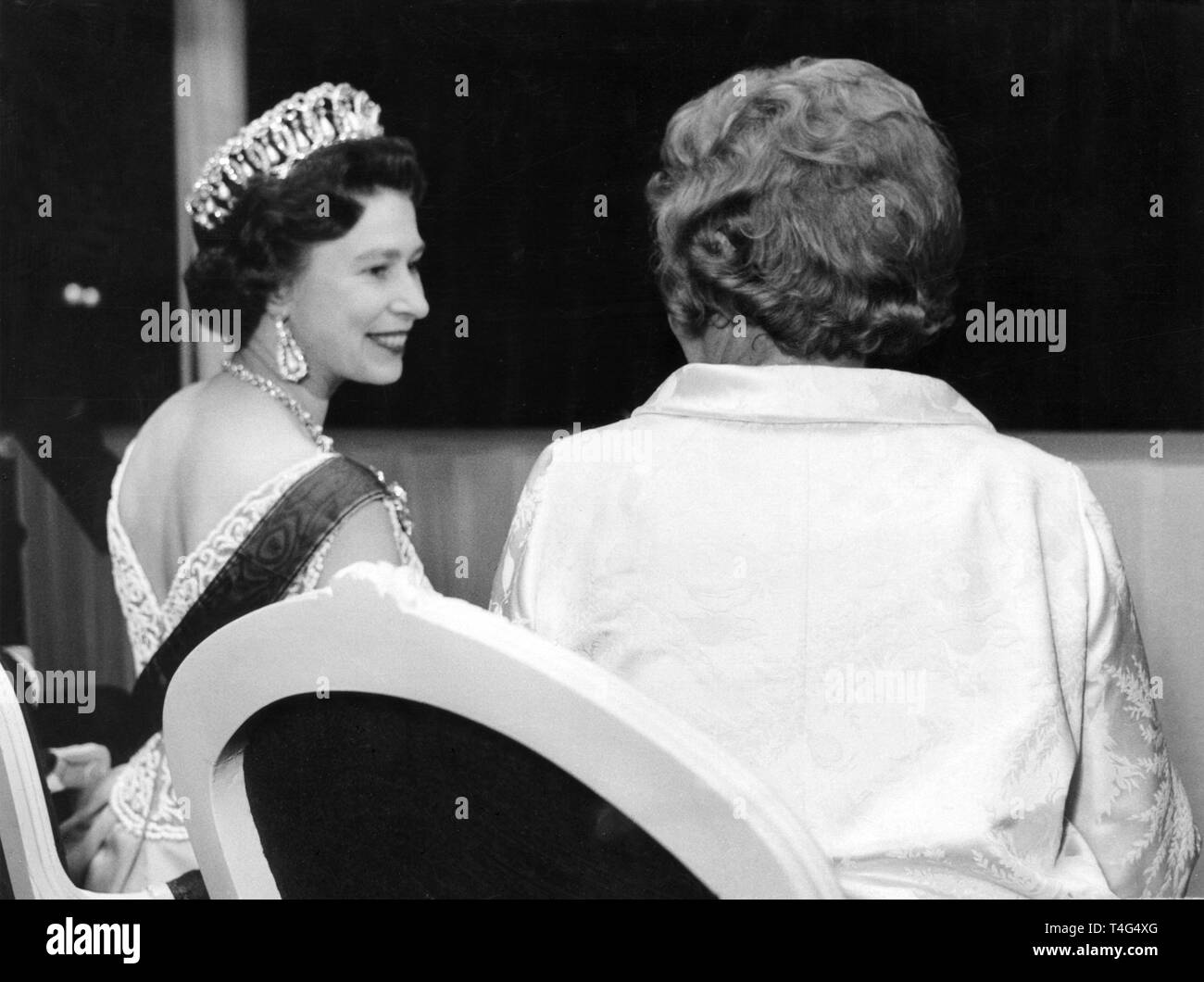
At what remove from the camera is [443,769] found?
0.72m

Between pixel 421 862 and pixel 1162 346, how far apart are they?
1.34 m

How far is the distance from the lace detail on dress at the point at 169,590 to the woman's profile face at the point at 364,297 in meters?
0.14

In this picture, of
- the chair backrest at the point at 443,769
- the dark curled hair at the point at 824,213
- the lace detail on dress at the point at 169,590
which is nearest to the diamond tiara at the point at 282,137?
the lace detail on dress at the point at 169,590

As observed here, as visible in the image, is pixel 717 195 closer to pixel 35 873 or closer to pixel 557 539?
pixel 557 539

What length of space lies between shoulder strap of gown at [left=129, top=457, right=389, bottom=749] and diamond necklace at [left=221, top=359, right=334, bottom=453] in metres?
A: 0.03

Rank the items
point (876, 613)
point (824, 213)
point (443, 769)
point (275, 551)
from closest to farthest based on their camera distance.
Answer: point (443, 769)
point (876, 613)
point (824, 213)
point (275, 551)

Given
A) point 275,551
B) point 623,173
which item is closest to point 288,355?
point 275,551

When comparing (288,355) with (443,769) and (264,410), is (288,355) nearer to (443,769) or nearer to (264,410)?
Result: (264,410)

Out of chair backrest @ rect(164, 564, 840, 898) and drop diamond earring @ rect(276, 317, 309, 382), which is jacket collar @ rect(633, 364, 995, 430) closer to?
chair backrest @ rect(164, 564, 840, 898)

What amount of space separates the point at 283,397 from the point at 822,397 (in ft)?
2.67

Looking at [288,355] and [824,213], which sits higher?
[824,213]

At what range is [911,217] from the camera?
1237mm
